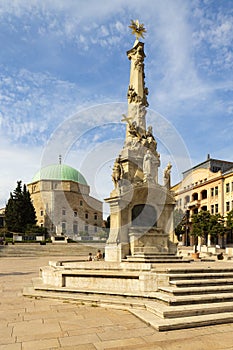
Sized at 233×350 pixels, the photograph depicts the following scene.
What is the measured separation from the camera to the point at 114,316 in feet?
30.0

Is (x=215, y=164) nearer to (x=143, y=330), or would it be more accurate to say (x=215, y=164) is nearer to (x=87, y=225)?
(x=87, y=225)

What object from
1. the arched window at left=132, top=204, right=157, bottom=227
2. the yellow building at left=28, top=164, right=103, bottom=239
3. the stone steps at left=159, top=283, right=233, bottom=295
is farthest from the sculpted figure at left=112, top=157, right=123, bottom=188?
the yellow building at left=28, top=164, right=103, bottom=239

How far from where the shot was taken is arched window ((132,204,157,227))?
2086cm

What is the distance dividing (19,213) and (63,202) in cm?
2650

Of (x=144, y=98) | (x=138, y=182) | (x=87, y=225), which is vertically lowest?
(x=87, y=225)

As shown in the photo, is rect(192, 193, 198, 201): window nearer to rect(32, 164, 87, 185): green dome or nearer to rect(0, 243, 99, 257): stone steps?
rect(0, 243, 99, 257): stone steps

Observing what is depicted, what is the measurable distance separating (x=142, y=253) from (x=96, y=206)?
307 feet

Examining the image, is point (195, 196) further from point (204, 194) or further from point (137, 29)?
point (137, 29)

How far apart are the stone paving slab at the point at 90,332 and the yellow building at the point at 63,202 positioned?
92983 millimetres

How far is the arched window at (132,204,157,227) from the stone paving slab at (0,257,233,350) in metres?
10.9

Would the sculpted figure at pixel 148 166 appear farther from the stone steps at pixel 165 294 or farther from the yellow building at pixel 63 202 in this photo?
the yellow building at pixel 63 202

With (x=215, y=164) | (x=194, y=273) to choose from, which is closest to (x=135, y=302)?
(x=194, y=273)

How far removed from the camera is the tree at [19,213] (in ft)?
267

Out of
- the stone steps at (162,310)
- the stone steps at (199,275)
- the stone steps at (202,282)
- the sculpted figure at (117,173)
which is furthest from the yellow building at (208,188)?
the stone steps at (162,310)
